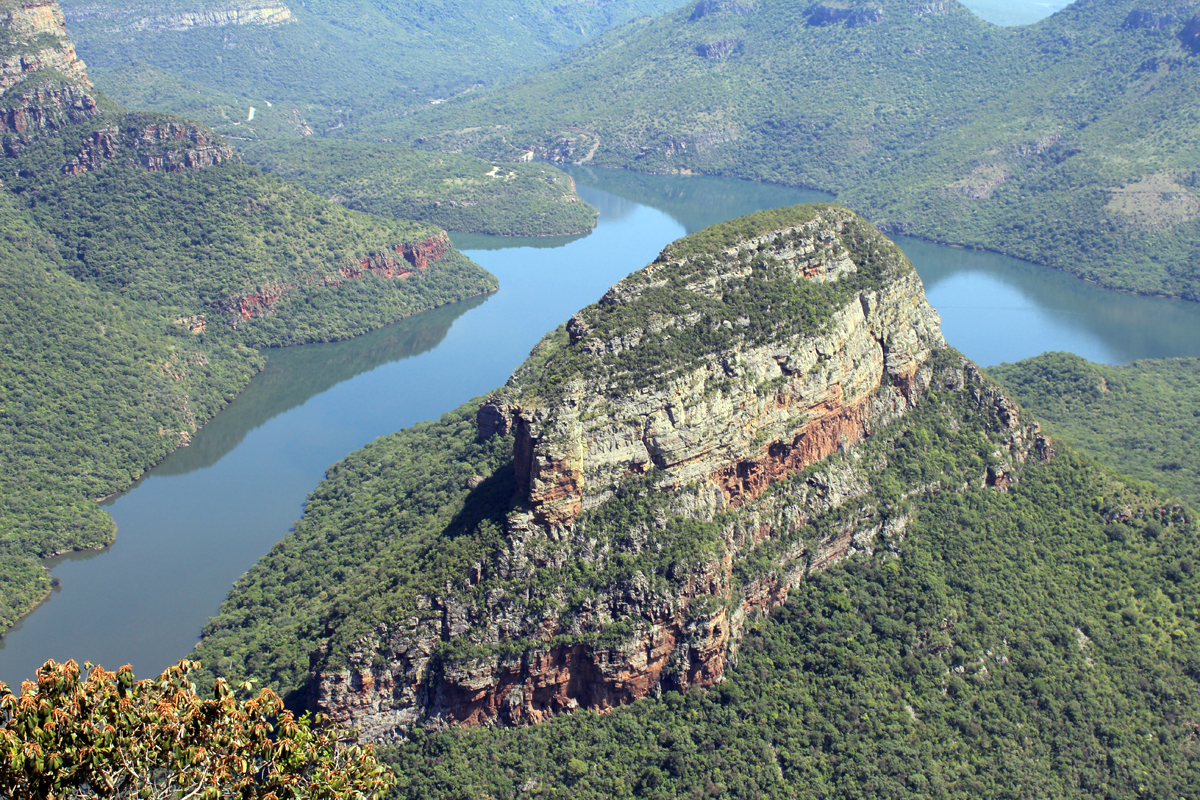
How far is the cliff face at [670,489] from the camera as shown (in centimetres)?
4916

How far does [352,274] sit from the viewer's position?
12706 cm

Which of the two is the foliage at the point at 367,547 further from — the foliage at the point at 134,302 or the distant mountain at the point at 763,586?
→ the foliage at the point at 134,302

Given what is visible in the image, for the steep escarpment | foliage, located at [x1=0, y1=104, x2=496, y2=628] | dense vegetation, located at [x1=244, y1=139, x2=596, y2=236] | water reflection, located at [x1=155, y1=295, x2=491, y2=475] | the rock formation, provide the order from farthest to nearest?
dense vegetation, located at [x1=244, y1=139, x2=596, y2=236]
the rock formation
water reflection, located at [x1=155, y1=295, x2=491, y2=475]
foliage, located at [x1=0, y1=104, x2=496, y2=628]
the steep escarpment

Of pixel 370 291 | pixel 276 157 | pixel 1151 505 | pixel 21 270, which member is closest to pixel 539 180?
pixel 276 157

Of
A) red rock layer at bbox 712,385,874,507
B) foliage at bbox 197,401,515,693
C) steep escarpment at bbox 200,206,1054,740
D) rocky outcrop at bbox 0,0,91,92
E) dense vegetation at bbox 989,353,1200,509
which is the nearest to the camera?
steep escarpment at bbox 200,206,1054,740

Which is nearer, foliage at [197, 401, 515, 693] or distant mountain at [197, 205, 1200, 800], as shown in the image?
distant mountain at [197, 205, 1200, 800]

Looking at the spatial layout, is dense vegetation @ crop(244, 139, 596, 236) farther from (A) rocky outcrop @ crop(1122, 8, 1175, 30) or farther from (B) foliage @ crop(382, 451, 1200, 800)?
(B) foliage @ crop(382, 451, 1200, 800)

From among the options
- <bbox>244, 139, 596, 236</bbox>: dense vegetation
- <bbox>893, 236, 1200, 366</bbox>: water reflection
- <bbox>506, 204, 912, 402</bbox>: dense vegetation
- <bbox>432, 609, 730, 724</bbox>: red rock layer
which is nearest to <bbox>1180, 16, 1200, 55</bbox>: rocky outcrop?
<bbox>893, 236, 1200, 366</bbox>: water reflection

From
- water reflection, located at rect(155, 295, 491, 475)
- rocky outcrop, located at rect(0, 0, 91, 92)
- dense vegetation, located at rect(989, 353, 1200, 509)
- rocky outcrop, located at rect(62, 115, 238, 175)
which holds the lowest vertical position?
water reflection, located at rect(155, 295, 491, 475)

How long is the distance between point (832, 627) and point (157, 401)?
2386 inches

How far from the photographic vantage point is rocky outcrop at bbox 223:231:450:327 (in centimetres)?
11410

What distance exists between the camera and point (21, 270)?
98.7 meters

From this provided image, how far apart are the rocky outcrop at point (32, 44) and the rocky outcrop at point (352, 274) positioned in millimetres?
33023

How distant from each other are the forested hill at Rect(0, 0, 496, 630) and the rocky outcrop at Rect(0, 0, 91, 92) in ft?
0.64
